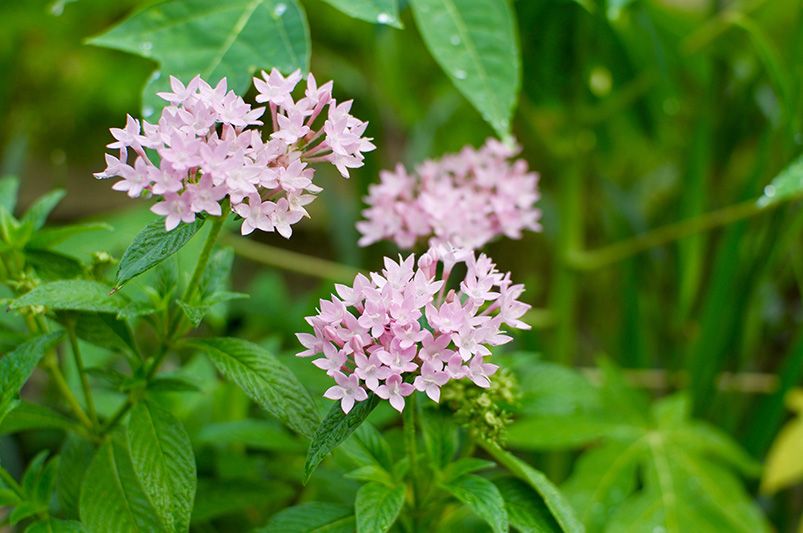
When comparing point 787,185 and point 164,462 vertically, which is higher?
point 787,185

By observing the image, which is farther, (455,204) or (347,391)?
(455,204)

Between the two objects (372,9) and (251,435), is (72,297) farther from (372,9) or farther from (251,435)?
(372,9)

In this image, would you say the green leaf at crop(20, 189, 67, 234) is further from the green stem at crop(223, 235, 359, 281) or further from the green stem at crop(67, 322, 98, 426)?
the green stem at crop(223, 235, 359, 281)

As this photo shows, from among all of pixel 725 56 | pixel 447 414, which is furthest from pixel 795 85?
pixel 447 414

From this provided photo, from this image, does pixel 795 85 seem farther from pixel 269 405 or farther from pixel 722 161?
pixel 269 405

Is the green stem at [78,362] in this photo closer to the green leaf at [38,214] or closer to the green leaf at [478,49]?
the green leaf at [38,214]

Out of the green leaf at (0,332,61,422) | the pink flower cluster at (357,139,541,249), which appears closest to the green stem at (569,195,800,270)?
the pink flower cluster at (357,139,541,249)

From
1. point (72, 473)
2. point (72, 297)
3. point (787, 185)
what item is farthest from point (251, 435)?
point (787, 185)

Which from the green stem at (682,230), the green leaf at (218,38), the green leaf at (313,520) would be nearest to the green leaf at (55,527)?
the green leaf at (313,520)
